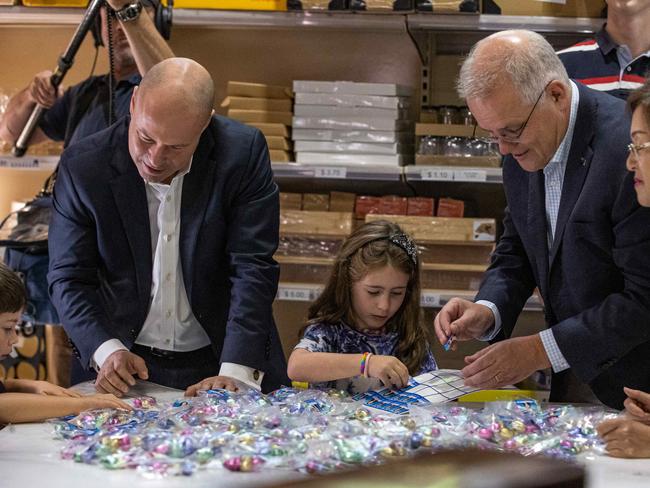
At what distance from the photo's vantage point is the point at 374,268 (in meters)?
2.68

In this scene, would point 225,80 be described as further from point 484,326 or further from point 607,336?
point 607,336

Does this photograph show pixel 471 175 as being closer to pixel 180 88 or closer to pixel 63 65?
pixel 63 65

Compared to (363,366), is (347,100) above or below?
above

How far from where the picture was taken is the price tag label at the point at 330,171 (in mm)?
3910

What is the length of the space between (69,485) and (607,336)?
4.08ft

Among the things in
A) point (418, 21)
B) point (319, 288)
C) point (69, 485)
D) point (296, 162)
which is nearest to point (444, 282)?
point (319, 288)

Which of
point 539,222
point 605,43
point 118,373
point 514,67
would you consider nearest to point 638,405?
point 539,222

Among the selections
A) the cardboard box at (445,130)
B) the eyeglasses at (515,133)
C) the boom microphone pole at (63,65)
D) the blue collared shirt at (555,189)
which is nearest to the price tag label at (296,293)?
the cardboard box at (445,130)

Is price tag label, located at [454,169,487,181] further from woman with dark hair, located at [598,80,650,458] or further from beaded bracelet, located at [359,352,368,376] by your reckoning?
woman with dark hair, located at [598,80,650,458]

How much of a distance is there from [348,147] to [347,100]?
0.20 m

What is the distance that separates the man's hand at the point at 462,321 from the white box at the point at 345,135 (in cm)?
165

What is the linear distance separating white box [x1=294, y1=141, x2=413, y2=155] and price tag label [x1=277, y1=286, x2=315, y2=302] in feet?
1.98

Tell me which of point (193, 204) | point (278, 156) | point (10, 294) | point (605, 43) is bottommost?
point (10, 294)

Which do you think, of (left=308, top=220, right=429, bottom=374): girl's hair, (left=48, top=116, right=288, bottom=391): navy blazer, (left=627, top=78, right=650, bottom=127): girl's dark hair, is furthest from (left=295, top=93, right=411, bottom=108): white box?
(left=627, top=78, right=650, bottom=127): girl's dark hair
